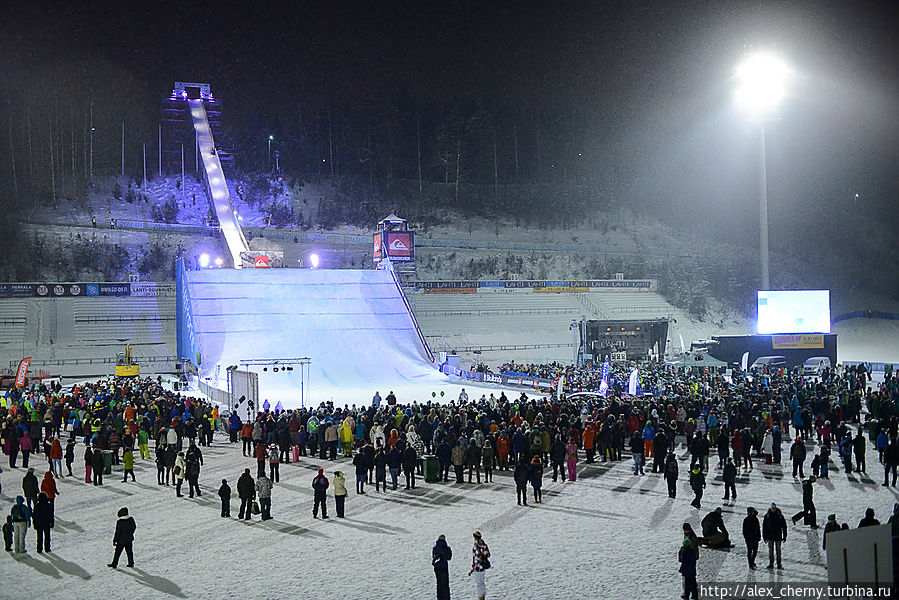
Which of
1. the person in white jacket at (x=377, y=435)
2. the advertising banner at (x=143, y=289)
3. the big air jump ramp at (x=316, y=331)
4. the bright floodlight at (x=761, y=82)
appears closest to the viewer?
the person in white jacket at (x=377, y=435)

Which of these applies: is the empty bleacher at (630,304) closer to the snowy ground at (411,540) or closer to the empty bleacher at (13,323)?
the empty bleacher at (13,323)

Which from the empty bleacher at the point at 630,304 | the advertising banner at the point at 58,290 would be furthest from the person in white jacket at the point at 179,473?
the empty bleacher at the point at 630,304

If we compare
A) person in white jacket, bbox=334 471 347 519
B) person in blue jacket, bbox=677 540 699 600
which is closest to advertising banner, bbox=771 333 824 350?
person in white jacket, bbox=334 471 347 519

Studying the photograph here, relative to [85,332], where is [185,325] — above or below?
above

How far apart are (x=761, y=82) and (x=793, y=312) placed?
34.4 feet

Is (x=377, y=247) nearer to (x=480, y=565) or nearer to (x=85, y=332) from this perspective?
(x=85, y=332)

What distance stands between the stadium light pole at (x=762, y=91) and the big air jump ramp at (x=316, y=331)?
52.5 ft

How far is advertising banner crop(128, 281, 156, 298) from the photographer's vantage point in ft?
139

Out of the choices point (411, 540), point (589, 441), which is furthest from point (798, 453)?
point (411, 540)

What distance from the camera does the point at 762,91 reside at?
3541cm

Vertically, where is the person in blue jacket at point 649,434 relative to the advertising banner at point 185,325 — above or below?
below

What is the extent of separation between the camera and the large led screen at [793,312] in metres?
33.4

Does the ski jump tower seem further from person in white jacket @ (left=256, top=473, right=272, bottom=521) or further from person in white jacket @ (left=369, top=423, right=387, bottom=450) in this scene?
person in white jacket @ (left=256, top=473, right=272, bottom=521)

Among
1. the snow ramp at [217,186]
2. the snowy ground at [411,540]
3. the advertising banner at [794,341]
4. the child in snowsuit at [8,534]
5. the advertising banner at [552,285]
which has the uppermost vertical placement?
the snow ramp at [217,186]
